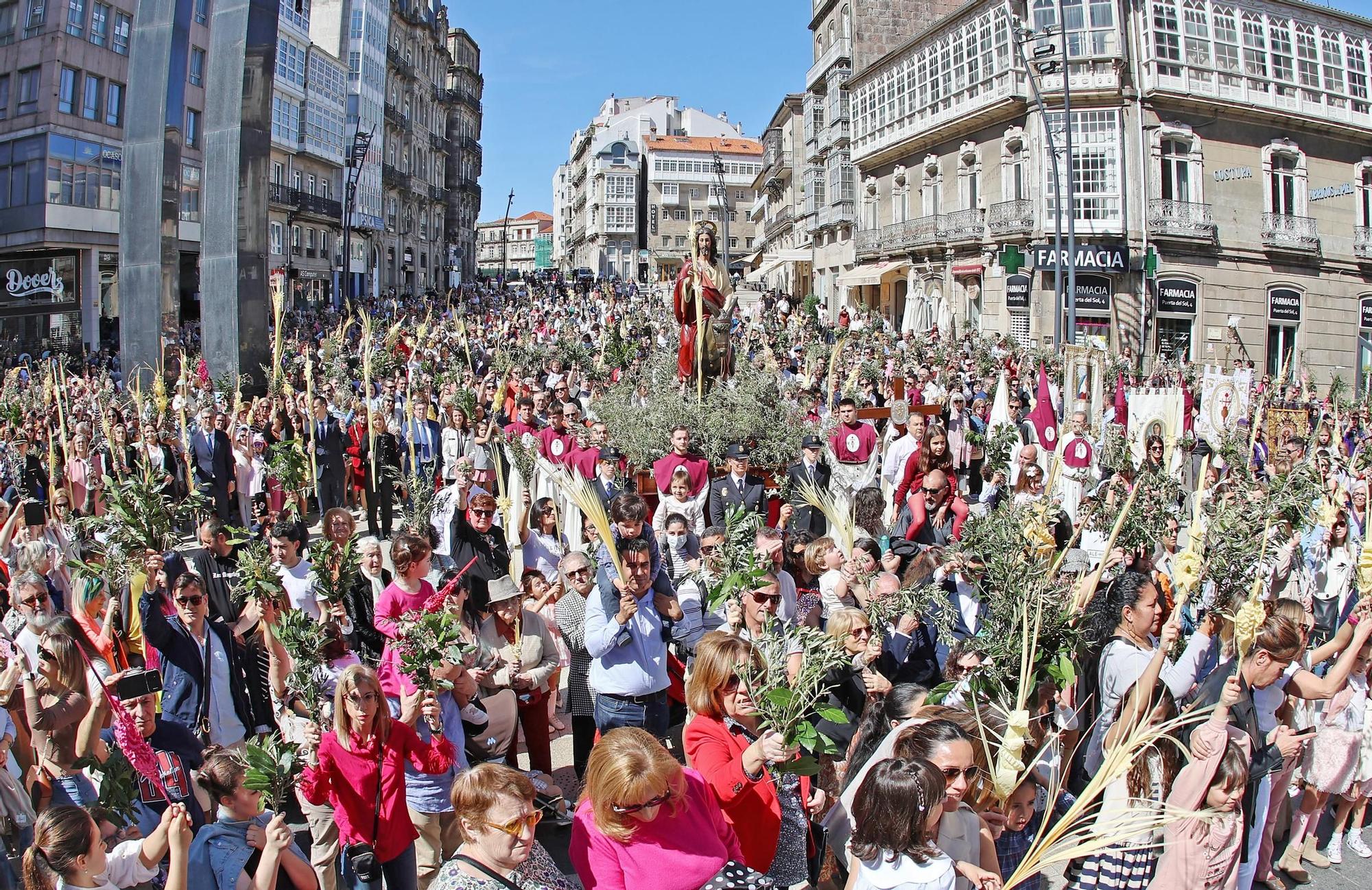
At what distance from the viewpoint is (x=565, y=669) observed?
26.2 feet

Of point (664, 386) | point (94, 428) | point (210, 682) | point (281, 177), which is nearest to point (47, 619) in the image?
point (210, 682)

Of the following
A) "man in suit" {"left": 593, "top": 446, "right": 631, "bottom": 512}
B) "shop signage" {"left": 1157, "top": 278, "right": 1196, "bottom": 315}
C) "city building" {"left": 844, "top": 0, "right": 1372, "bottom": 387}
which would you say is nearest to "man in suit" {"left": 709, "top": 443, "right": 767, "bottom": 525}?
"man in suit" {"left": 593, "top": 446, "right": 631, "bottom": 512}

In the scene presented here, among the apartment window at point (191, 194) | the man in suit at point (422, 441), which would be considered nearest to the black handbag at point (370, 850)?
the man in suit at point (422, 441)

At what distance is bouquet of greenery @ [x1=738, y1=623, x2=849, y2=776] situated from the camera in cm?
390

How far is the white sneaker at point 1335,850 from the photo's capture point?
5.50 m

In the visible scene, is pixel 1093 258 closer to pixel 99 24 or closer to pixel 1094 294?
pixel 1094 294

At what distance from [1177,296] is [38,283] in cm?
3101

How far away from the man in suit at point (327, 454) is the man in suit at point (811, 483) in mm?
5030

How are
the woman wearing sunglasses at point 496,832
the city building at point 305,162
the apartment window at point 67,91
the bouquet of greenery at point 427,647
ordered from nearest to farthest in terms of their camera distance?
the woman wearing sunglasses at point 496,832, the bouquet of greenery at point 427,647, the apartment window at point 67,91, the city building at point 305,162

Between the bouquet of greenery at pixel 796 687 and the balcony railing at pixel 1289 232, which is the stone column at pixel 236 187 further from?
the balcony railing at pixel 1289 232

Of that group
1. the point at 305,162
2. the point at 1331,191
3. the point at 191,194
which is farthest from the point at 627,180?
the point at 1331,191

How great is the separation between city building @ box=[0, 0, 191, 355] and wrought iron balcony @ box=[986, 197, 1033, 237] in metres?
22.3

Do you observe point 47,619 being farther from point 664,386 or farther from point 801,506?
point 664,386

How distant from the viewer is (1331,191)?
95.8 feet
